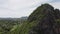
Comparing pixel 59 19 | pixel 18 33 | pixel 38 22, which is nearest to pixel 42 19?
pixel 38 22

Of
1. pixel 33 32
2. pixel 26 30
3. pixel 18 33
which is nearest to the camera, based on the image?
pixel 33 32

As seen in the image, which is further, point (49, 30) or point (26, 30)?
point (26, 30)

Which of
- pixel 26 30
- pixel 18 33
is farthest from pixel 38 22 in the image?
pixel 18 33

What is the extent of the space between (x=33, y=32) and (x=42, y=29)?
2282 mm

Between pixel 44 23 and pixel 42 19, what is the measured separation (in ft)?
4.56

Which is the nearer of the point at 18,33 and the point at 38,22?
the point at 38,22

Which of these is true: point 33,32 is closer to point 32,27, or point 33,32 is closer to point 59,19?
point 32,27

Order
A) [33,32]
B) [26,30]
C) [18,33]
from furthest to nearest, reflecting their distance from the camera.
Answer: [18,33] → [26,30] → [33,32]

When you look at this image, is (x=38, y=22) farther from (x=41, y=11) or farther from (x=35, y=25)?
(x=41, y=11)

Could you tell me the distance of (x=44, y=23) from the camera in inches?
1828

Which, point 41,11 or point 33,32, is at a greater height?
point 41,11

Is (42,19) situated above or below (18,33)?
above

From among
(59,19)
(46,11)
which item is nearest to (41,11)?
(46,11)

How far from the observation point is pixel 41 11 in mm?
52500
